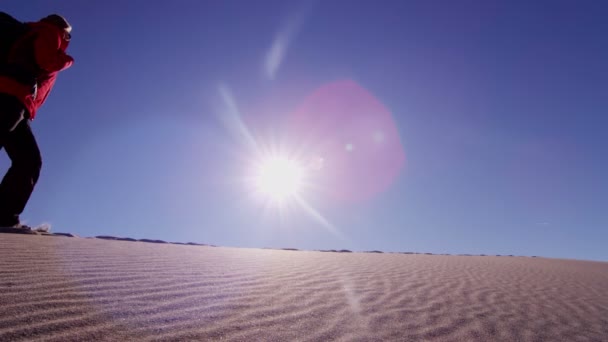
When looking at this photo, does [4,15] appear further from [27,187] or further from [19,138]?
[27,187]

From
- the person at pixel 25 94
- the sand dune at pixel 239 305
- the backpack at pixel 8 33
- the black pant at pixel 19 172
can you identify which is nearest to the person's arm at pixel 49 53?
the person at pixel 25 94

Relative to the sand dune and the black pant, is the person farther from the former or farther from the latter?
the sand dune

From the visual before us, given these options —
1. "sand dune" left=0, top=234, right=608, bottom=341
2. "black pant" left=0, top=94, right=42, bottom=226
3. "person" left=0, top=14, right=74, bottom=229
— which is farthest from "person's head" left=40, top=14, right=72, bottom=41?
"sand dune" left=0, top=234, right=608, bottom=341

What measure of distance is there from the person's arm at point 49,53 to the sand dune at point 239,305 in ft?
6.80

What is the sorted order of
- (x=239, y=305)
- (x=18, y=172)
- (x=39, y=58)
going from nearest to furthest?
(x=239, y=305)
(x=39, y=58)
(x=18, y=172)

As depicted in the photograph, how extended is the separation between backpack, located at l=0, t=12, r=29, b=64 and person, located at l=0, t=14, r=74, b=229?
52mm

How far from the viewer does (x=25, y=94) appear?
4.93 metres

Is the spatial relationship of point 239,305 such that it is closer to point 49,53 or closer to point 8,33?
point 49,53

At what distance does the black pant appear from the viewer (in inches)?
214

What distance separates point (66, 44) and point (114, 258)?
283 centimetres

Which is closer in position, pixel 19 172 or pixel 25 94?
pixel 25 94

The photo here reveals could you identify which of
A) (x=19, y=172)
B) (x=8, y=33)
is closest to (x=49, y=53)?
(x=8, y=33)

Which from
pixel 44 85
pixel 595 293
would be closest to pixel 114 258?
pixel 44 85

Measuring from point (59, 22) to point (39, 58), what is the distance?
68 cm
